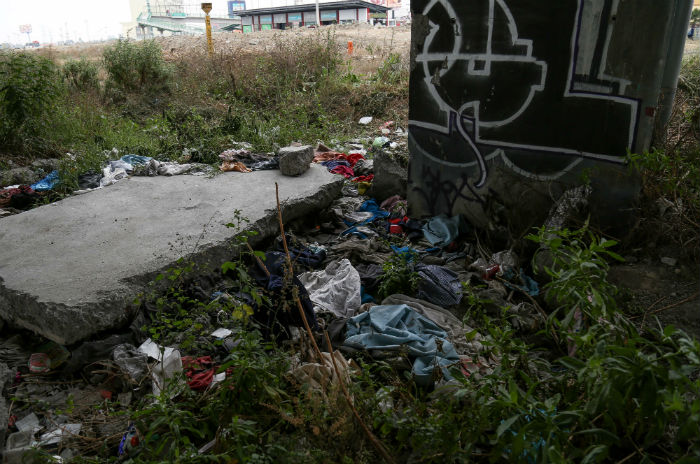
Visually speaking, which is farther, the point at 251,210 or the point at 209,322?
the point at 251,210

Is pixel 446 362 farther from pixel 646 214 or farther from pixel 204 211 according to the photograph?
pixel 204 211

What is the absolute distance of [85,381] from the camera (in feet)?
8.46

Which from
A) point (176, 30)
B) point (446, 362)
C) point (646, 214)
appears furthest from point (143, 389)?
point (176, 30)

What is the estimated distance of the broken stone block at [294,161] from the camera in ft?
16.1

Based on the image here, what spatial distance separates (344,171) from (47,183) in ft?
11.2

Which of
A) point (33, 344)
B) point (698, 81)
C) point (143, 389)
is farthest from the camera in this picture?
point (698, 81)

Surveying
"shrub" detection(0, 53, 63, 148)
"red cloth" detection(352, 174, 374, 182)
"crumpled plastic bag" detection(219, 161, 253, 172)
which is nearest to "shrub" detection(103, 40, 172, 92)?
"shrub" detection(0, 53, 63, 148)

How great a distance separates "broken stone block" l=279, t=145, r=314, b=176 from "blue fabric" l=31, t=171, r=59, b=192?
8.58 ft

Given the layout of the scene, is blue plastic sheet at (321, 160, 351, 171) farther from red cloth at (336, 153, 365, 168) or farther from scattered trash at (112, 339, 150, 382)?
scattered trash at (112, 339, 150, 382)

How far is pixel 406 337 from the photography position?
8.96ft

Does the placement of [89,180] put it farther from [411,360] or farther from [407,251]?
[411,360]

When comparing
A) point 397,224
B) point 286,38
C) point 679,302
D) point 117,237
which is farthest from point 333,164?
point 286,38

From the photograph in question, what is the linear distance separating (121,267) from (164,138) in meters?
4.00

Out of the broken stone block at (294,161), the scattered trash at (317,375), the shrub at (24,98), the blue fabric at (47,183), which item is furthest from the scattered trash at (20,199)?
the scattered trash at (317,375)
